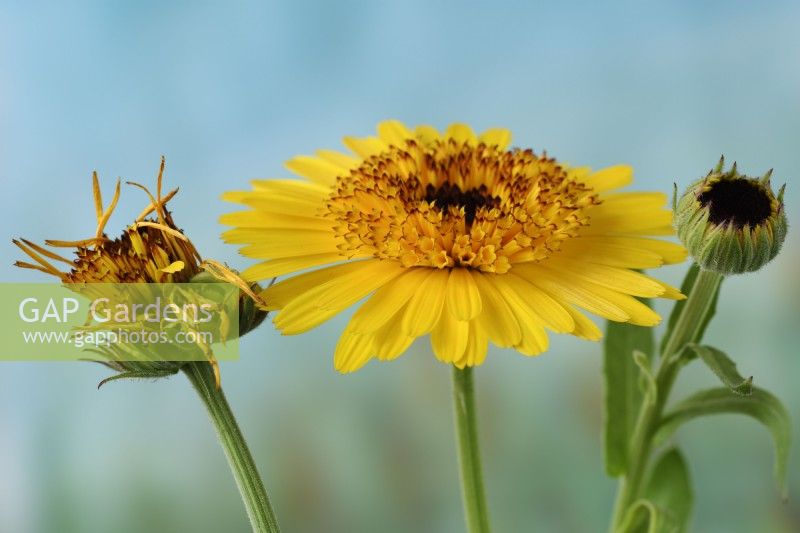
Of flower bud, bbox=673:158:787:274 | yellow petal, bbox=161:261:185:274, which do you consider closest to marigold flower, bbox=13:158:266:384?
yellow petal, bbox=161:261:185:274

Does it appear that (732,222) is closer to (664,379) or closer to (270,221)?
(664,379)

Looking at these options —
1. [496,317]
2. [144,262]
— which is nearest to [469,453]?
[496,317]

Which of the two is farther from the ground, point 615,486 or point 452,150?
point 452,150

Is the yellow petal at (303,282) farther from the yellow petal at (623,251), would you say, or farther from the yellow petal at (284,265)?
the yellow petal at (623,251)

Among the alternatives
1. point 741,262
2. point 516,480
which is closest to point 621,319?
point 741,262

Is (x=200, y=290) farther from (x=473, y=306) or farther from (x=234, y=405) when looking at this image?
(x=234, y=405)
